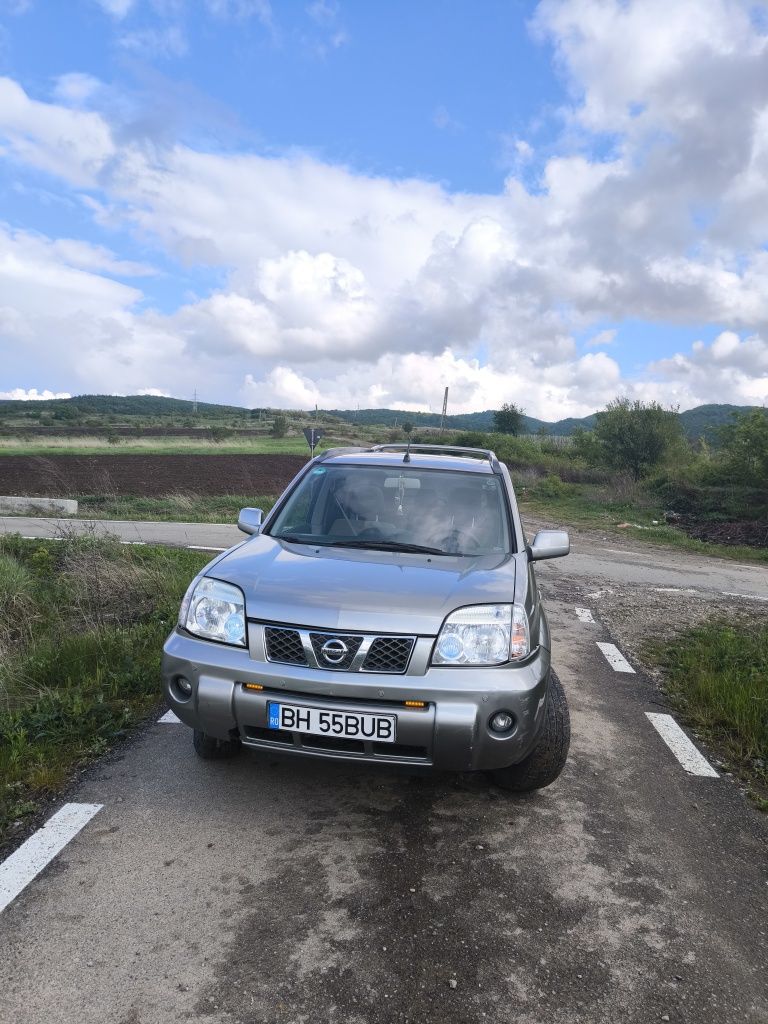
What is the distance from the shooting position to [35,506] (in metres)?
17.4

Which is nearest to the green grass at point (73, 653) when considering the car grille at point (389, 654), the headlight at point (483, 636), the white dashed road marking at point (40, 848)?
the white dashed road marking at point (40, 848)

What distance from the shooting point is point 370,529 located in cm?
396

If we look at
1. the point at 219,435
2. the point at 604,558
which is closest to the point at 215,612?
the point at 604,558

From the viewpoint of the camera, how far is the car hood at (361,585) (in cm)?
289

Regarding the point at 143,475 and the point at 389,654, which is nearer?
the point at 389,654

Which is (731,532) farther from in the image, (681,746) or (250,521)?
(250,521)

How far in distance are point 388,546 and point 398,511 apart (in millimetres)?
415

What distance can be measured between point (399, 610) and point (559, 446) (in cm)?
4337

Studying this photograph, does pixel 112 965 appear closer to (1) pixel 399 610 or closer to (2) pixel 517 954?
(2) pixel 517 954

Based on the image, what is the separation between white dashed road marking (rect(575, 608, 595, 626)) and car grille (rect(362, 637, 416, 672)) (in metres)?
4.88

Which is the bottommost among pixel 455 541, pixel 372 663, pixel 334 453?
pixel 372 663

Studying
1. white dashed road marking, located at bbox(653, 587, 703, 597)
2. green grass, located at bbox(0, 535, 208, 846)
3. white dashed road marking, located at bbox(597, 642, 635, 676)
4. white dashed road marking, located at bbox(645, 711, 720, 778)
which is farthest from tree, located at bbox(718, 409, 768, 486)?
white dashed road marking, located at bbox(645, 711, 720, 778)

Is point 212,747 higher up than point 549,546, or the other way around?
point 549,546

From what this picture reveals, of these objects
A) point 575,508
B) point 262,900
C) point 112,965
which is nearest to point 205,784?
point 262,900
